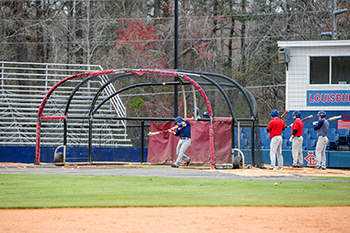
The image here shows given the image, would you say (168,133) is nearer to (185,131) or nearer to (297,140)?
(185,131)

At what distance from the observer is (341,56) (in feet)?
70.3

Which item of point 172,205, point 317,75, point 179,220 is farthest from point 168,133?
point 179,220

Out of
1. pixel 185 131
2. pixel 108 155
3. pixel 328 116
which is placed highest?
pixel 328 116

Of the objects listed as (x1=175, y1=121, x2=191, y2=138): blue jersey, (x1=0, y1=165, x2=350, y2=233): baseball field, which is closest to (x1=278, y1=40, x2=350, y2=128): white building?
(x1=175, y1=121, x2=191, y2=138): blue jersey

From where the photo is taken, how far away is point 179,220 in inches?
278

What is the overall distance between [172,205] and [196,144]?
9945 mm

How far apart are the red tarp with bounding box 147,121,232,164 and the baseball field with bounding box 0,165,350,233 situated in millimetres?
4541

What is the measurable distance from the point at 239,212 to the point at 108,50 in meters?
28.7

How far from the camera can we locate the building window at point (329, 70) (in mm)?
21391

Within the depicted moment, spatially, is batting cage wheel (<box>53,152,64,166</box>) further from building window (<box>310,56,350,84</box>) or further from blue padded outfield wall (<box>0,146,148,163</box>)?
building window (<box>310,56,350,84</box>)

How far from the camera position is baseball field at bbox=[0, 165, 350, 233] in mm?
6641

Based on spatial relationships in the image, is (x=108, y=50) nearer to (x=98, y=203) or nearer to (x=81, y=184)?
(x=81, y=184)

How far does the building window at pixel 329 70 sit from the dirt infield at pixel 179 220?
14.2 metres

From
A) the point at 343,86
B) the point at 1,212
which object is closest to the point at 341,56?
the point at 343,86
